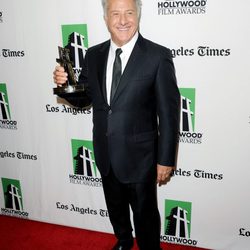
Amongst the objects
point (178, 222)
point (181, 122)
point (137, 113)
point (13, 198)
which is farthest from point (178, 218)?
point (13, 198)

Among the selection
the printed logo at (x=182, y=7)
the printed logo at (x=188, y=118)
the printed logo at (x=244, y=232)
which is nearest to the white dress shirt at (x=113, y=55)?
the printed logo at (x=182, y=7)

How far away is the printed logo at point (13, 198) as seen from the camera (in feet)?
8.98

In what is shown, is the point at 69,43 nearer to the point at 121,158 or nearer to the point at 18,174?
the point at 121,158

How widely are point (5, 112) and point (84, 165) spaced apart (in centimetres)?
81

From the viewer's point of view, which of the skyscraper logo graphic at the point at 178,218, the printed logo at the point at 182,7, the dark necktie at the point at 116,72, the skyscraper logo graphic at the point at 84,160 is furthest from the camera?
the skyscraper logo graphic at the point at 84,160

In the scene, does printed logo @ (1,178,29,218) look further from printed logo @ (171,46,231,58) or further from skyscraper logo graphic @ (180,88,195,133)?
printed logo @ (171,46,231,58)

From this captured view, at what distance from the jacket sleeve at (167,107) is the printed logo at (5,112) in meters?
1.40

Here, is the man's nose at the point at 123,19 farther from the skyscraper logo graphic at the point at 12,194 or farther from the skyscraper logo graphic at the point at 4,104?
the skyscraper logo graphic at the point at 12,194

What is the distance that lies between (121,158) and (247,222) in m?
1.10

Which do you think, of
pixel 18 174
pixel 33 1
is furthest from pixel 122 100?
pixel 18 174

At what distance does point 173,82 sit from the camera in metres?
1.67

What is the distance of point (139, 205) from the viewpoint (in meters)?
1.88

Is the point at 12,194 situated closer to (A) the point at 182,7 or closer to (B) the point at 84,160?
(B) the point at 84,160

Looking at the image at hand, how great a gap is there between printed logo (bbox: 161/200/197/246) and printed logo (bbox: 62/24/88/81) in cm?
125
